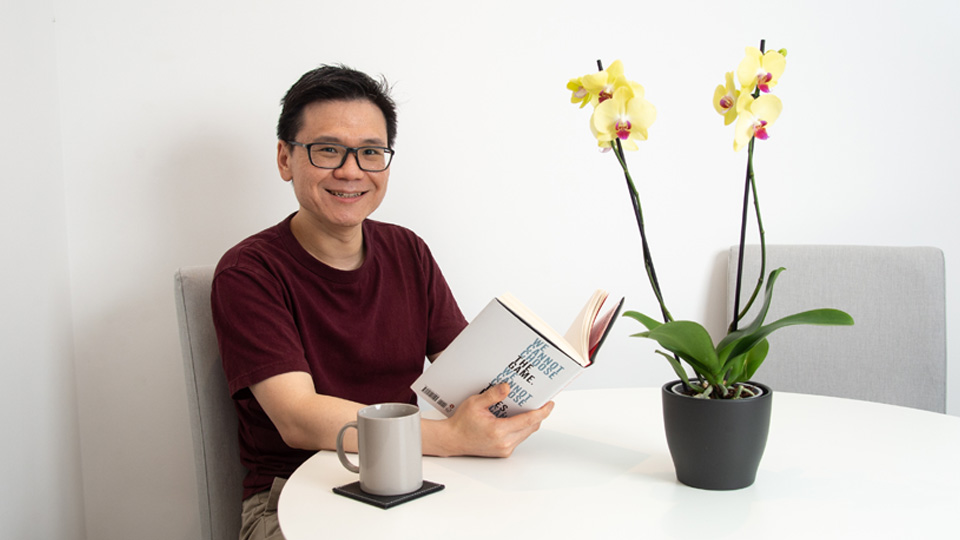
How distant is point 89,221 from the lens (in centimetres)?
173

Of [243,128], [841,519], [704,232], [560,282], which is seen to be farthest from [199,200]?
[841,519]

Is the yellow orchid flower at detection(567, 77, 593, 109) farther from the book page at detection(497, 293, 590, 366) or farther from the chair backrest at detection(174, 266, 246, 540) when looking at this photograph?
the chair backrest at detection(174, 266, 246, 540)

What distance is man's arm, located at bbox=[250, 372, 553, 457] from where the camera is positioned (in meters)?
1.06

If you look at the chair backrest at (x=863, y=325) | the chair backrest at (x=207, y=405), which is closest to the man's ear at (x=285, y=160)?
the chair backrest at (x=207, y=405)

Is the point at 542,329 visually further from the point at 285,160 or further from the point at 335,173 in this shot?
the point at 285,160

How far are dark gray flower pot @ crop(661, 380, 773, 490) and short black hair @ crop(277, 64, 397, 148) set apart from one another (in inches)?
36.7

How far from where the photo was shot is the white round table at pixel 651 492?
2.73 ft

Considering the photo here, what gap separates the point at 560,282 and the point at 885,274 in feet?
2.77

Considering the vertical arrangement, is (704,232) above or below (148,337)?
above

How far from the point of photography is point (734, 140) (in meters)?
0.85

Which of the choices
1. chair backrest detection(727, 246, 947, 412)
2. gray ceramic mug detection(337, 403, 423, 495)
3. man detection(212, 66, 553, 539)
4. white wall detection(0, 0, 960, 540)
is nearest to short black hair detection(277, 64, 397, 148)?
man detection(212, 66, 553, 539)

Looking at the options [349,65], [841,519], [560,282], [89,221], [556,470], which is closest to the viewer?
[841,519]

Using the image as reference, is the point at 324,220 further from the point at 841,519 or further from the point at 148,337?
the point at 841,519

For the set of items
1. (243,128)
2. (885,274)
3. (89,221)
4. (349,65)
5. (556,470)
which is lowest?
(556,470)
